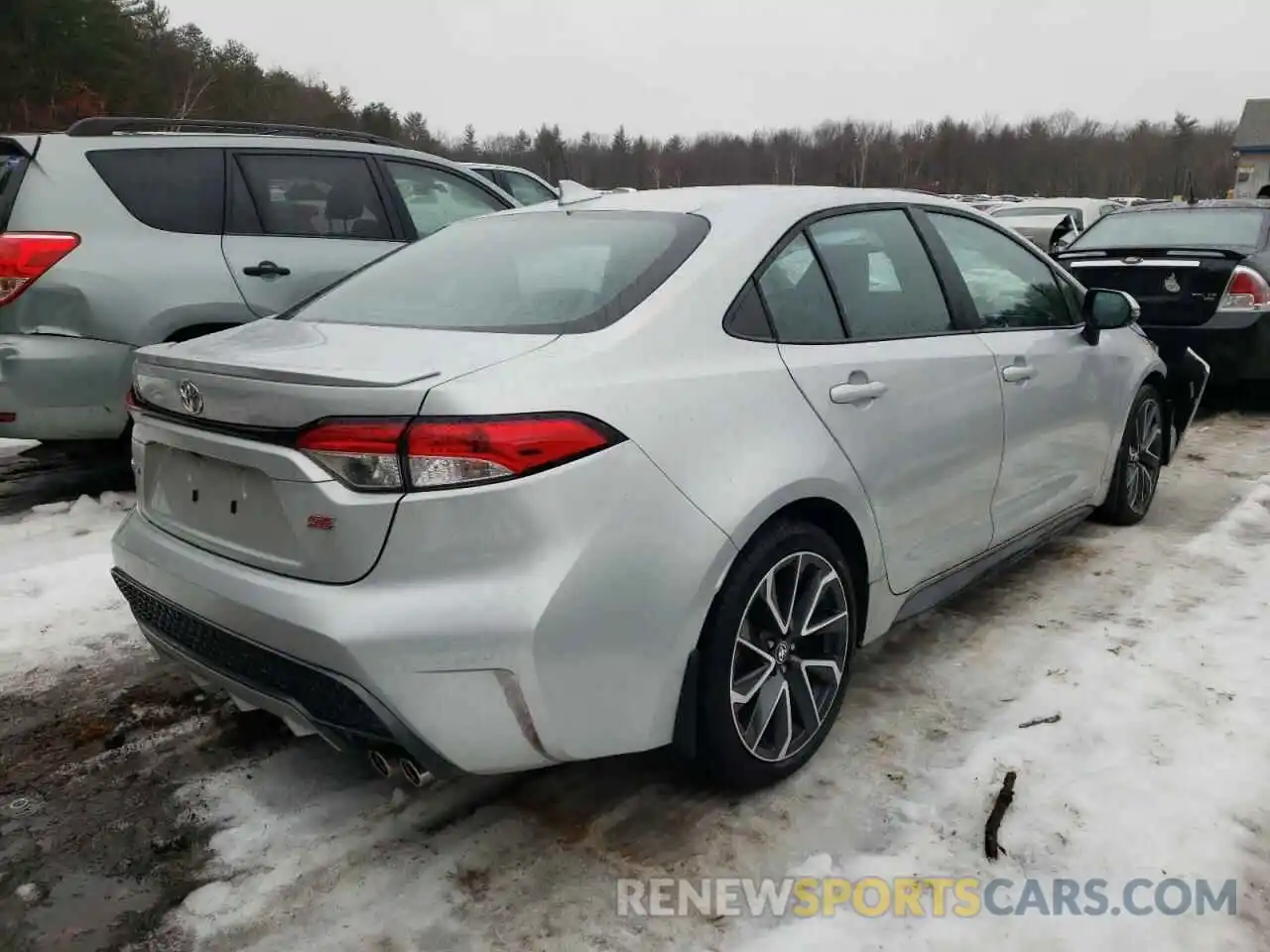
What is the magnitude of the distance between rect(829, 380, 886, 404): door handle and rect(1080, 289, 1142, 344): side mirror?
1706 mm

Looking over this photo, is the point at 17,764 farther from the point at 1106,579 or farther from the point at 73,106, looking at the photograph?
the point at 73,106

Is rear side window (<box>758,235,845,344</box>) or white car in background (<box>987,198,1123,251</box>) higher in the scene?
white car in background (<box>987,198,1123,251</box>)

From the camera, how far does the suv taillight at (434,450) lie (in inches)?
78.2

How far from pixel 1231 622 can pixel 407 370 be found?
3.09m

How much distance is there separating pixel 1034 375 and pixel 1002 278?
0.40 meters

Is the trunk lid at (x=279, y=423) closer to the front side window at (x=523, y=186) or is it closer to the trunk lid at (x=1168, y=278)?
the trunk lid at (x=1168, y=278)


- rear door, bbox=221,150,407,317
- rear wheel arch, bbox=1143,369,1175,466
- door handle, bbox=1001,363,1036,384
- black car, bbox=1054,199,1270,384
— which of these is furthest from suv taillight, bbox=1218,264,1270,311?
rear door, bbox=221,150,407,317

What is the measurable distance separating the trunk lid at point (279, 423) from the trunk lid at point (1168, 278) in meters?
6.01

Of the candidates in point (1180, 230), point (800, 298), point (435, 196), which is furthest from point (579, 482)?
point (1180, 230)

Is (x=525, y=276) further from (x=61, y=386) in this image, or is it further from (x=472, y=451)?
(x=61, y=386)

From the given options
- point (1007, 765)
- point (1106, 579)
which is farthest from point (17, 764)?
point (1106, 579)

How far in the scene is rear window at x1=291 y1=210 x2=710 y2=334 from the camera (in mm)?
2459

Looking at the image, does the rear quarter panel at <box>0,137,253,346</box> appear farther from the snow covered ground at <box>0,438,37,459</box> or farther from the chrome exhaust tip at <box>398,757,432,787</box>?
the chrome exhaust tip at <box>398,757,432,787</box>

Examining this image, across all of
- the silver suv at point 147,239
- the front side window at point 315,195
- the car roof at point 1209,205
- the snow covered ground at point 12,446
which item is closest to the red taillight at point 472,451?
the silver suv at point 147,239
